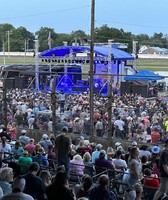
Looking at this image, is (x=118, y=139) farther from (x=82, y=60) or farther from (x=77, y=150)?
(x=82, y=60)

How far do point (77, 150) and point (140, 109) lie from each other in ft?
22.9

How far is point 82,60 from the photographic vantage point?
42.4 metres

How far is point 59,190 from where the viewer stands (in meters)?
7.25

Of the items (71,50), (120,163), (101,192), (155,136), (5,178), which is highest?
(71,50)

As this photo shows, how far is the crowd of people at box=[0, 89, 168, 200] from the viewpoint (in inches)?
307

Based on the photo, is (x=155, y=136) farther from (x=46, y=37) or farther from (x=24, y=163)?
(x=46, y=37)

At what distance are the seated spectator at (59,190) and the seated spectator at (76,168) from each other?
123 inches

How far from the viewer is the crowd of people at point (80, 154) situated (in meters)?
7.80

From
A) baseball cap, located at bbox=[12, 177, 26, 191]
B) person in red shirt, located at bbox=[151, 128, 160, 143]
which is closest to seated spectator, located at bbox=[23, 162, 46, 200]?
baseball cap, located at bbox=[12, 177, 26, 191]

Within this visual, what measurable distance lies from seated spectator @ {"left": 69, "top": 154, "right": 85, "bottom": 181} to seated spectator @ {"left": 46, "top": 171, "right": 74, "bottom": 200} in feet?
10.3

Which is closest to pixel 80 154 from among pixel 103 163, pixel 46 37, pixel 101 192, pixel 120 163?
pixel 120 163

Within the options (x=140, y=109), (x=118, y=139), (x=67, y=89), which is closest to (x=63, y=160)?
(x=118, y=139)

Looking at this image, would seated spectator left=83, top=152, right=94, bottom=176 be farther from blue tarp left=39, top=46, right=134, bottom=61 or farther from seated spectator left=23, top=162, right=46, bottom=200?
blue tarp left=39, top=46, right=134, bottom=61

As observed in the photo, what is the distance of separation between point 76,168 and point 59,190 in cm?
371
